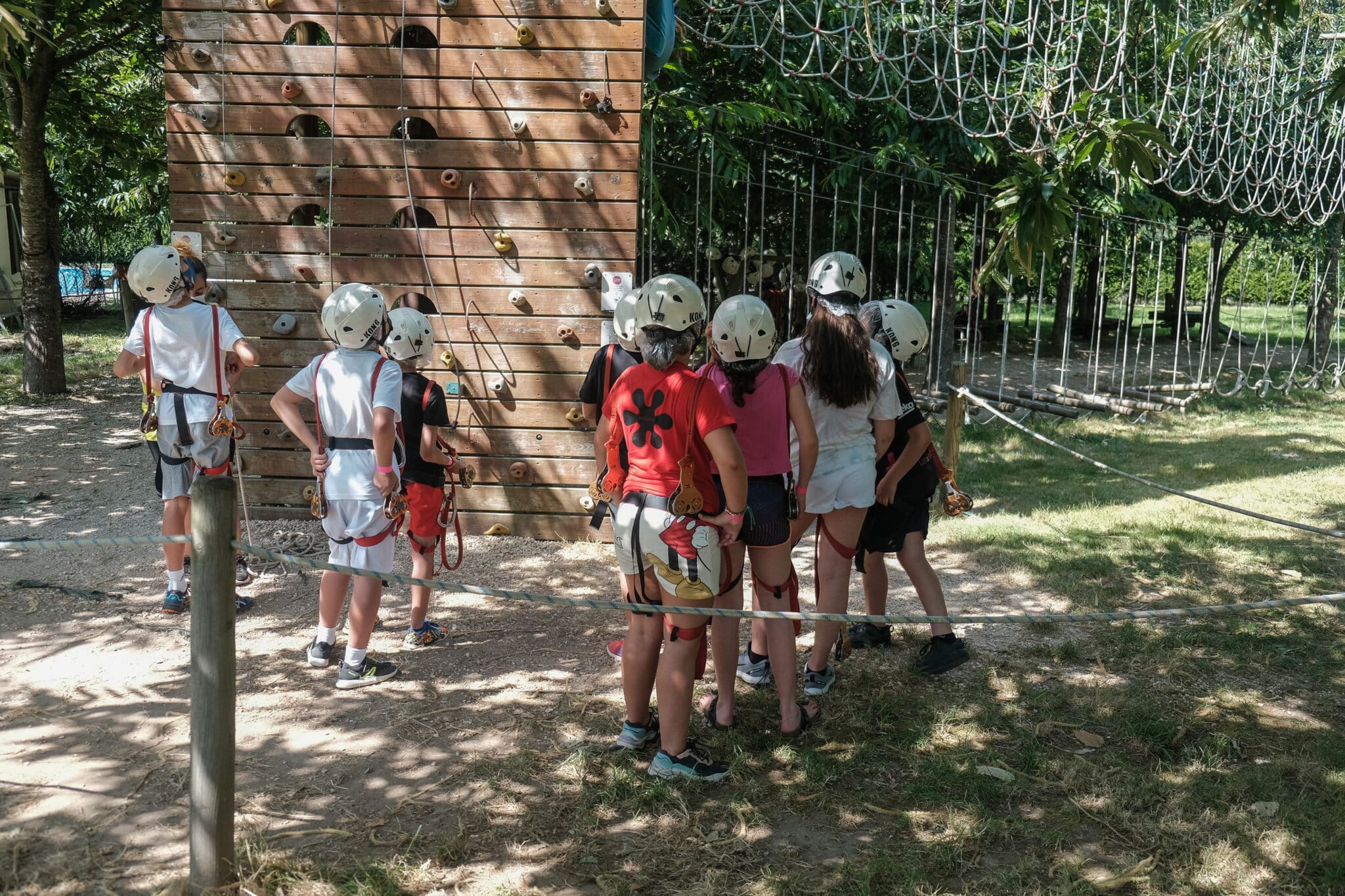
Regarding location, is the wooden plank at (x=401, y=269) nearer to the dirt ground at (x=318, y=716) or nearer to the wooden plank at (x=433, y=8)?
the wooden plank at (x=433, y=8)

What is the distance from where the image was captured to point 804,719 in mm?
4430

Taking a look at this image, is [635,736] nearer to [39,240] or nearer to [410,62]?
[410,62]

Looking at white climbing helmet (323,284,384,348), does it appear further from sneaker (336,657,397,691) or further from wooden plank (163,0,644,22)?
wooden plank (163,0,644,22)

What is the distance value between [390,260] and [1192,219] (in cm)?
1805

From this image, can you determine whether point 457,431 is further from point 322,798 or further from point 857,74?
point 857,74

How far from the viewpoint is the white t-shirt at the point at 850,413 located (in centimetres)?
451

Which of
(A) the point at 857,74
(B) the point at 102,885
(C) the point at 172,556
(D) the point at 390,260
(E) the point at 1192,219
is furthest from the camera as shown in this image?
(E) the point at 1192,219

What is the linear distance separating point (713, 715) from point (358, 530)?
5.44 feet

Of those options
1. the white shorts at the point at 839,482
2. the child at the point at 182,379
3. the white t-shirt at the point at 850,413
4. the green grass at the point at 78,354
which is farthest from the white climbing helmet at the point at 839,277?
the green grass at the point at 78,354

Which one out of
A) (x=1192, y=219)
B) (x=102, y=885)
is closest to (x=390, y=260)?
(x=102, y=885)

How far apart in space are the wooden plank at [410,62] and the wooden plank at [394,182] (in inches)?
22.7

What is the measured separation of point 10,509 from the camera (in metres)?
7.51

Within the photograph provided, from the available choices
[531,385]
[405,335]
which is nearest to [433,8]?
[531,385]

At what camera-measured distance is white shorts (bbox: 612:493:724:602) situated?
3738mm
